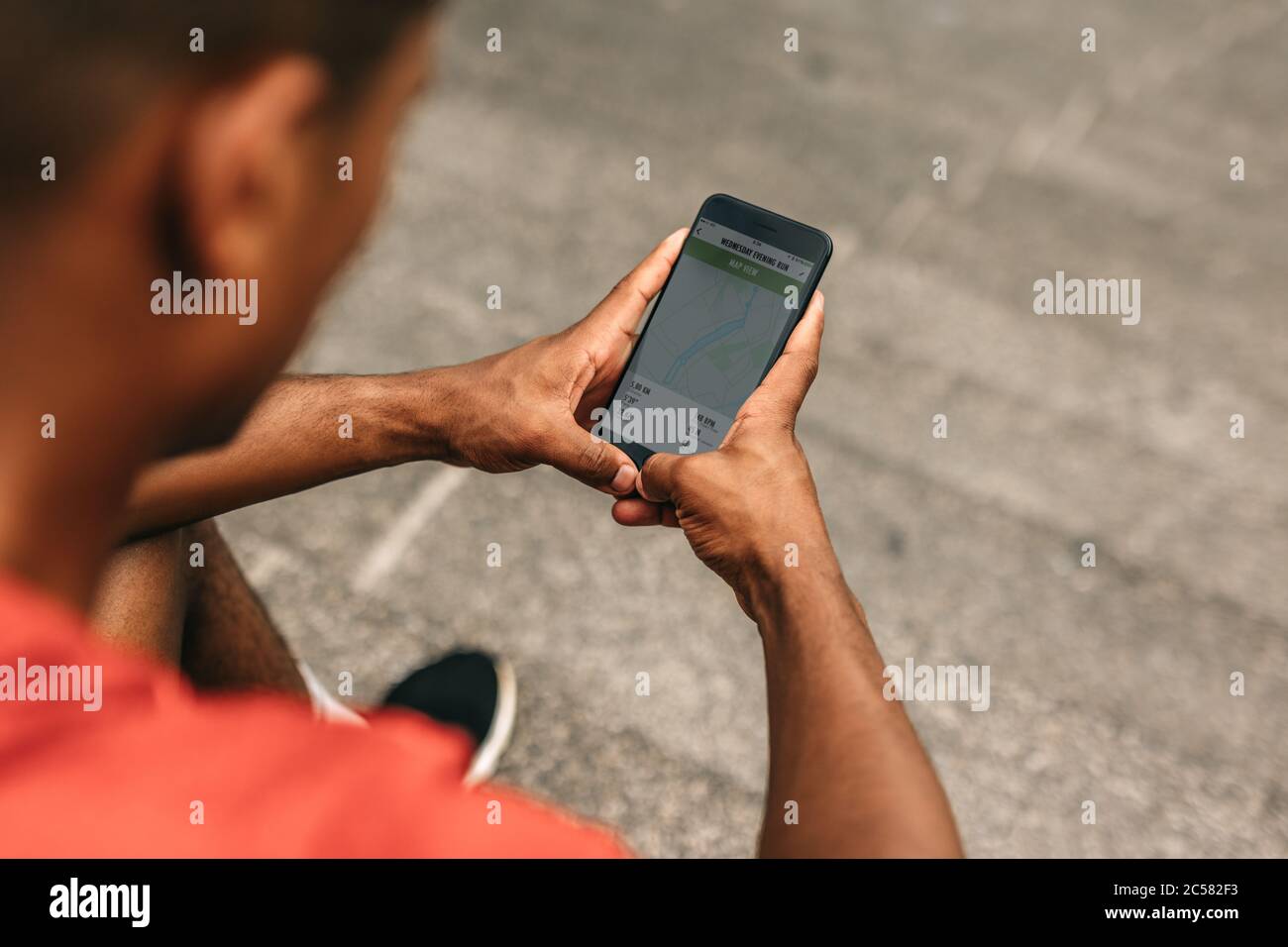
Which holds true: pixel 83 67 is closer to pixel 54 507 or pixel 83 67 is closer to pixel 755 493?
pixel 54 507

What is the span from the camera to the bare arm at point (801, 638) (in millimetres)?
1229

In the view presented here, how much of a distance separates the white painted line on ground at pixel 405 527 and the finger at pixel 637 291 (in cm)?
151

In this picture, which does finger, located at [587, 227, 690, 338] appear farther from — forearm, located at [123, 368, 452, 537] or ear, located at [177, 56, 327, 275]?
ear, located at [177, 56, 327, 275]

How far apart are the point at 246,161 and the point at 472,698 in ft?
7.21

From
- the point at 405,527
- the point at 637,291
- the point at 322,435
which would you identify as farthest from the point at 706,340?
the point at 405,527

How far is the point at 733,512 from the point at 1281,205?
21.5ft

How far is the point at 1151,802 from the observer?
3045 millimetres

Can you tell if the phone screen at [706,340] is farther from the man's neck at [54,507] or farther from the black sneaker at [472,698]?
the man's neck at [54,507]

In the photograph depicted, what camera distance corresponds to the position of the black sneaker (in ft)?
9.16

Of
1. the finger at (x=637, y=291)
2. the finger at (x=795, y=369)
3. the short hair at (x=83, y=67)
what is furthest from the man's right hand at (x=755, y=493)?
the short hair at (x=83, y=67)

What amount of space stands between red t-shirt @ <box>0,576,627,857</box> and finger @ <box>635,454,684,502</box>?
3.33 feet

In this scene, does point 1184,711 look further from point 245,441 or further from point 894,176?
point 894,176

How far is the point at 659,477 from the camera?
1.95 m
